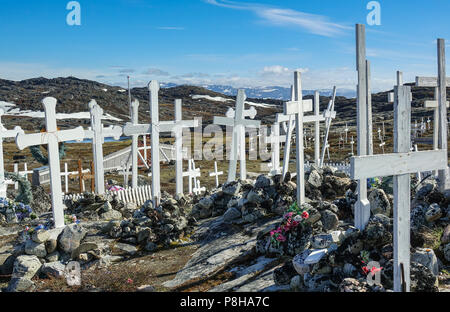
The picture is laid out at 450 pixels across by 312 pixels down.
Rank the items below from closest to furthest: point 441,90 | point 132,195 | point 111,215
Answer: point 441,90
point 111,215
point 132,195

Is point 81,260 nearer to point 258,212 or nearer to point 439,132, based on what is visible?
point 258,212

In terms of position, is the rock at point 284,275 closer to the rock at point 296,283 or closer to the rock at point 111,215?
the rock at point 296,283

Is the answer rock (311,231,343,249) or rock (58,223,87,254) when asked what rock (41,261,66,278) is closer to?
rock (58,223,87,254)

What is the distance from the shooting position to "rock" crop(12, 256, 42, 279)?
7.79 m

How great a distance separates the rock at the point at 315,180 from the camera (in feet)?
36.1

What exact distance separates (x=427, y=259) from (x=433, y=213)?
66.3 inches

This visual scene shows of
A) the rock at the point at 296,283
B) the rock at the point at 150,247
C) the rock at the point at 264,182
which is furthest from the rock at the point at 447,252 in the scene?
the rock at the point at 150,247

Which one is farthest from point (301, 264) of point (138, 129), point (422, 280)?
point (138, 129)

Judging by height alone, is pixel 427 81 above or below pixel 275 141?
above

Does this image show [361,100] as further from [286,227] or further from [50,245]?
[50,245]

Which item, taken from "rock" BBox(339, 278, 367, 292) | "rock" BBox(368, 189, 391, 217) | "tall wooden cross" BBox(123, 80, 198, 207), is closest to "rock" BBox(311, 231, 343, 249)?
"rock" BBox(339, 278, 367, 292)

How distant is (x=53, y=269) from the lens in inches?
309

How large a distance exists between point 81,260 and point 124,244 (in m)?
1.28

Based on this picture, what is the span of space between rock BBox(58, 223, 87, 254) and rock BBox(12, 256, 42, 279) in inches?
32.7
